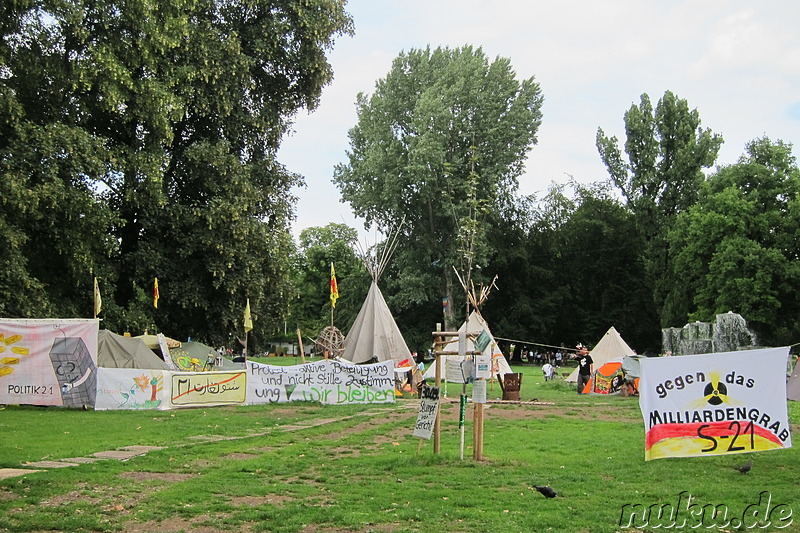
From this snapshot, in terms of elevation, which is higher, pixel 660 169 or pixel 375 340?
pixel 660 169

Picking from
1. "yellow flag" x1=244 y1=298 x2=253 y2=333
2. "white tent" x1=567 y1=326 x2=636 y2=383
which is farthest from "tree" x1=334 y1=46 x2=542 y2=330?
"yellow flag" x1=244 y1=298 x2=253 y2=333

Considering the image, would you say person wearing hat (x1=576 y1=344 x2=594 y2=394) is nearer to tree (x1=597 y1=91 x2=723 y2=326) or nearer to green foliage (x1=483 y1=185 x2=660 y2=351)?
tree (x1=597 y1=91 x2=723 y2=326)

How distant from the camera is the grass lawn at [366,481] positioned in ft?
27.1

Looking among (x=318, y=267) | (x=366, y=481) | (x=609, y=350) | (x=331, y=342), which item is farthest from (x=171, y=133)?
(x=318, y=267)

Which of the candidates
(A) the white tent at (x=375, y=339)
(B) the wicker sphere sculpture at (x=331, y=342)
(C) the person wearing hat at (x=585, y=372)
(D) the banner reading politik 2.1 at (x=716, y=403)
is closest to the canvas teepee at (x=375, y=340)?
(A) the white tent at (x=375, y=339)

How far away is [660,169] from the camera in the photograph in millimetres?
55969

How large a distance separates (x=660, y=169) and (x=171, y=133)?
3880cm

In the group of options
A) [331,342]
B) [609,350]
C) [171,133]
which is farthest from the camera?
[609,350]

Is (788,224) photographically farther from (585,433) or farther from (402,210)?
(585,433)

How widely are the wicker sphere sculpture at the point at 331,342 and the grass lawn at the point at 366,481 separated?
35.5ft

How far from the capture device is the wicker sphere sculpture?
28.8 m

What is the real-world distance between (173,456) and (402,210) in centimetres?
4081

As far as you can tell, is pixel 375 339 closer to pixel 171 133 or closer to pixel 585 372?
pixel 585 372

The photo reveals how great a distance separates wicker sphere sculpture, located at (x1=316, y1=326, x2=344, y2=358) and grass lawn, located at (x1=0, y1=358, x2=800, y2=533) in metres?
10.8
